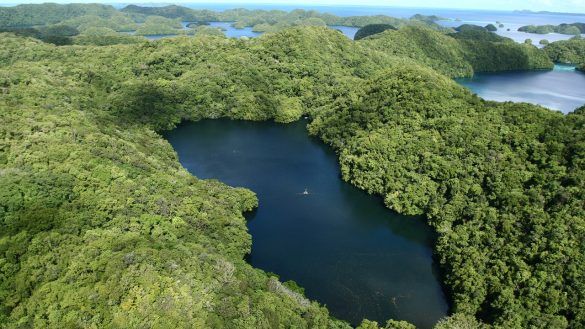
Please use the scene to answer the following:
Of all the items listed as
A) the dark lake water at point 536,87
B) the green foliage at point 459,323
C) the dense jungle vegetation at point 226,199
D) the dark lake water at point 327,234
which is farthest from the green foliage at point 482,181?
the dark lake water at point 536,87

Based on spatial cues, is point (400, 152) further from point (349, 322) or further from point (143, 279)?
point (143, 279)

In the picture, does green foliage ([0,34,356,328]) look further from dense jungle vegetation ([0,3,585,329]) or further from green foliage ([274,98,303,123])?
green foliage ([274,98,303,123])

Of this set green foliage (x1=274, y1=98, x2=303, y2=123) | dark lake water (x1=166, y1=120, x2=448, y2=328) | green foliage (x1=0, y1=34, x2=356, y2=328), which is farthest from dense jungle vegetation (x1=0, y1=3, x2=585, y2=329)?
dark lake water (x1=166, y1=120, x2=448, y2=328)

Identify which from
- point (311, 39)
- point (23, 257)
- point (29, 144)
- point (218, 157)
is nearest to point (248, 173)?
point (218, 157)

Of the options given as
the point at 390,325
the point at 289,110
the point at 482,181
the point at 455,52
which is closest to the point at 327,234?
the point at 390,325

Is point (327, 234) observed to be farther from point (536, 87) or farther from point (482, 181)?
point (536, 87)
